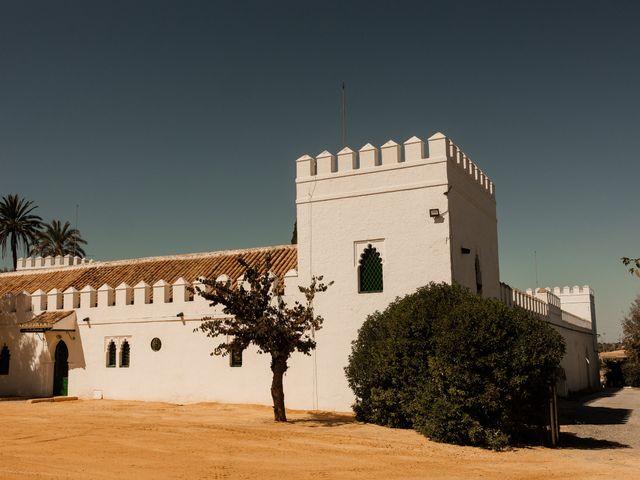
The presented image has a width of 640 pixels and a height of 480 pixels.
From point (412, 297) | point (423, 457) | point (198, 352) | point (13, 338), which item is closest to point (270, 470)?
point (423, 457)

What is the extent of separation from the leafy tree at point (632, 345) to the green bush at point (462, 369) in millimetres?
31860

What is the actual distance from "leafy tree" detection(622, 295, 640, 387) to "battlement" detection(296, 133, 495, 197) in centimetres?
Answer: 2858

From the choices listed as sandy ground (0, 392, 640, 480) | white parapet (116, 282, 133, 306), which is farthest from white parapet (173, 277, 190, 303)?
sandy ground (0, 392, 640, 480)

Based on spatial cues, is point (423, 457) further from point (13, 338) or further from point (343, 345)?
point (13, 338)

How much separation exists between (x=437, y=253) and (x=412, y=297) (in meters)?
2.33

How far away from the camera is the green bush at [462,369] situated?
1424cm

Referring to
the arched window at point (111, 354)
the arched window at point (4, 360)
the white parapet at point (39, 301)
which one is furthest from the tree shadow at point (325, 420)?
the arched window at point (4, 360)

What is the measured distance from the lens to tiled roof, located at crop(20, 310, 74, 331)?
80.0ft

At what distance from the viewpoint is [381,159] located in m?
20.0

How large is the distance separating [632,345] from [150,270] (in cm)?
3395

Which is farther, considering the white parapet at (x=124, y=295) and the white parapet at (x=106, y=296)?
the white parapet at (x=106, y=296)

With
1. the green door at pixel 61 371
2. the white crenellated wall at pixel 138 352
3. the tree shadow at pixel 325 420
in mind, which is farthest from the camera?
the green door at pixel 61 371

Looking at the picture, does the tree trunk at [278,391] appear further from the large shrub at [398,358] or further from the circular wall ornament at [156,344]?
the circular wall ornament at [156,344]

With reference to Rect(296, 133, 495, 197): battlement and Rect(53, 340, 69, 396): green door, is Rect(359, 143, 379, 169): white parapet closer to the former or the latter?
Rect(296, 133, 495, 197): battlement
